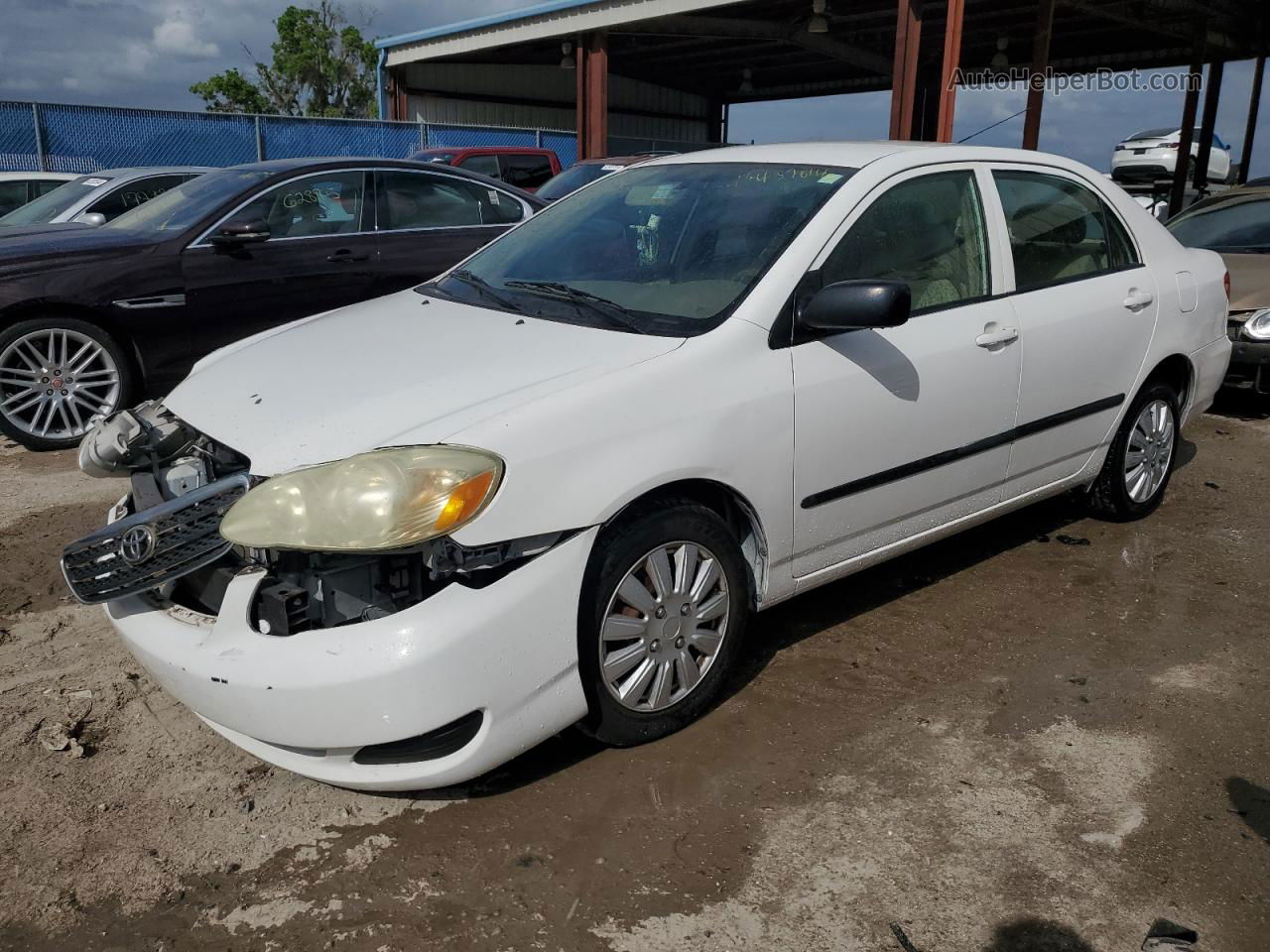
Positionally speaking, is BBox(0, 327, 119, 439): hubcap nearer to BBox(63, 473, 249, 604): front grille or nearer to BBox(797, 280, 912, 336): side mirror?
BBox(63, 473, 249, 604): front grille

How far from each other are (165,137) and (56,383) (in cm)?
1356

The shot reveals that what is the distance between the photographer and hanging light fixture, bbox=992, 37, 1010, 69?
20406mm

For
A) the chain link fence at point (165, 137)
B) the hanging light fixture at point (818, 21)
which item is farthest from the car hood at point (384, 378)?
the hanging light fixture at point (818, 21)

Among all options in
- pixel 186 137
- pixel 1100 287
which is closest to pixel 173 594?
pixel 1100 287

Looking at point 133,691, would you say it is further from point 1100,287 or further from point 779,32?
point 779,32

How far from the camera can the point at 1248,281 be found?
7.04 m

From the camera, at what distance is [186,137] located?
1755cm

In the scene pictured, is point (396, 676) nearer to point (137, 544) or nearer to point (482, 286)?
point (137, 544)

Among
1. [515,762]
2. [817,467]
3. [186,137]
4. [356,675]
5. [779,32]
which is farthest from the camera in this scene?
[779,32]

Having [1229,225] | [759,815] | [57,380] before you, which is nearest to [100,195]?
[57,380]

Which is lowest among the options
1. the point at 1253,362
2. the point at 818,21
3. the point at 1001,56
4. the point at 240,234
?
the point at 1253,362

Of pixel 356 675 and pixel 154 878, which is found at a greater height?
pixel 356 675

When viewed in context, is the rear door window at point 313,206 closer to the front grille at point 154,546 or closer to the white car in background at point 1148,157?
the front grille at point 154,546

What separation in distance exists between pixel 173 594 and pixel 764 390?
167 cm
